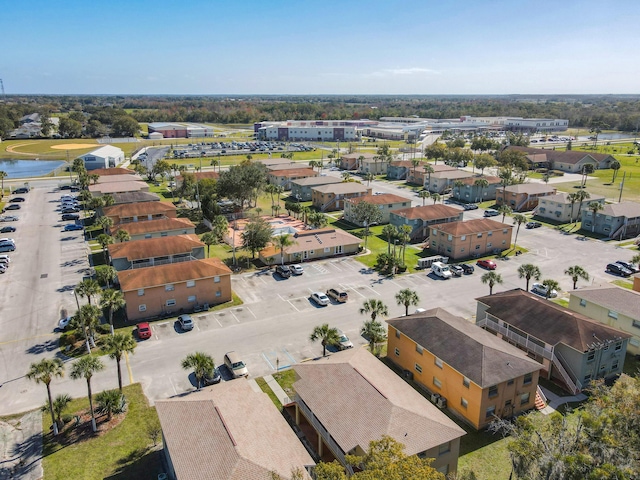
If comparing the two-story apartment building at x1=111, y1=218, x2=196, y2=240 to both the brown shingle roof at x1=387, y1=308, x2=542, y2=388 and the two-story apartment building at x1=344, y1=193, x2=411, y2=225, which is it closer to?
the two-story apartment building at x1=344, y1=193, x2=411, y2=225

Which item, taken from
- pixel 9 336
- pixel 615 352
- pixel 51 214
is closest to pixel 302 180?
pixel 51 214

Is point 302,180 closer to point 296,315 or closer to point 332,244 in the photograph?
point 332,244

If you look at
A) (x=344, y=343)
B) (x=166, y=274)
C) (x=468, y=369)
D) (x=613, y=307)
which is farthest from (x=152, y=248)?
(x=613, y=307)

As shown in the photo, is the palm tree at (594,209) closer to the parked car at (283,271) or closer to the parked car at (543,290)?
the parked car at (543,290)

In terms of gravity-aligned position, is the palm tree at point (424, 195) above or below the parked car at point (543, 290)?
above

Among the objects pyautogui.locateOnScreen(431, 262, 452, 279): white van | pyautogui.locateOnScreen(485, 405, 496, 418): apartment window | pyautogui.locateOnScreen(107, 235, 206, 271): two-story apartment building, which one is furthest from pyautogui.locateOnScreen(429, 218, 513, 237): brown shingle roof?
pyautogui.locateOnScreen(485, 405, 496, 418): apartment window

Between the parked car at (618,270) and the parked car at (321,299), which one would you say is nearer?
the parked car at (321,299)

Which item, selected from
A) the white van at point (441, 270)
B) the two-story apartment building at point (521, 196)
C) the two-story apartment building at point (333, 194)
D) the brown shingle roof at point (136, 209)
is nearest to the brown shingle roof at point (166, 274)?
the white van at point (441, 270)
